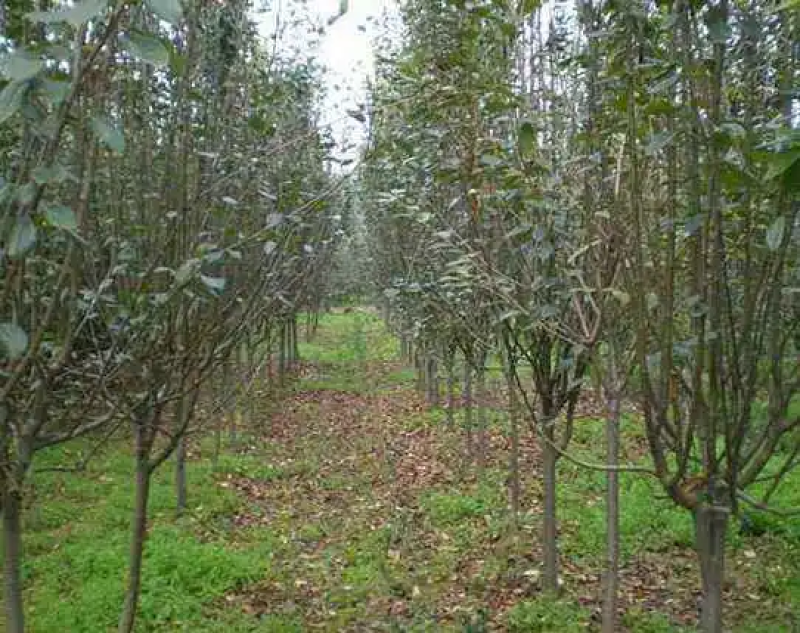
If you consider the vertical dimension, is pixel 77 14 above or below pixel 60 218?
above

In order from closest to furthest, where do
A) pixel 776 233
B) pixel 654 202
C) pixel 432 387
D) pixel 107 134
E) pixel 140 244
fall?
1. pixel 107 134
2. pixel 776 233
3. pixel 654 202
4. pixel 140 244
5. pixel 432 387

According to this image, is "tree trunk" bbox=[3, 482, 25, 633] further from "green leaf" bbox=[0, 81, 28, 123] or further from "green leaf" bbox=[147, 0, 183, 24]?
"green leaf" bbox=[147, 0, 183, 24]

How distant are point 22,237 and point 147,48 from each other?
43 cm

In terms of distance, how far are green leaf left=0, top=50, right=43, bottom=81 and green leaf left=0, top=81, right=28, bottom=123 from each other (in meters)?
0.03

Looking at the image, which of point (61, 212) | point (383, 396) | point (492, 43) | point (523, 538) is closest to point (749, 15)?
point (61, 212)

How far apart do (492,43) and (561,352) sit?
75.5 inches

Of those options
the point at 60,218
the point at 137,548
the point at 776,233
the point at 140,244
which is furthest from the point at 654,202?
the point at 137,548

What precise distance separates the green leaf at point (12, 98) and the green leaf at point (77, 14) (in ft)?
0.47

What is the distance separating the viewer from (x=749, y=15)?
1.99 metres

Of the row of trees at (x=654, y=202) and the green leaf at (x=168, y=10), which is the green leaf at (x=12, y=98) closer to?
the green leaf at (x=168, y=10)

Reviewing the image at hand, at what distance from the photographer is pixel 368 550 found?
20.6 feet

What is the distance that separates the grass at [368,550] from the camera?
16.5ft

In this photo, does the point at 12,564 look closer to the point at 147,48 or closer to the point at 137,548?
the point at 137,548

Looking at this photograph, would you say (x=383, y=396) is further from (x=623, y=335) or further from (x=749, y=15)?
(x=749, y=15)
